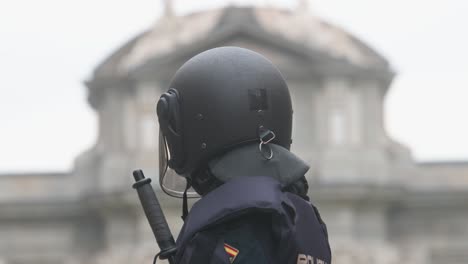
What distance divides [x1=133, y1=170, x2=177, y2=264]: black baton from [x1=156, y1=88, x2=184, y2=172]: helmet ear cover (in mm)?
102

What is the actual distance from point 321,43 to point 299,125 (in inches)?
92.9

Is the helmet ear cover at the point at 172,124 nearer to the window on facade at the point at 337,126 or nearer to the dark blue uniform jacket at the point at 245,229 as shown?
the dark blue uniform jacket at the point at 245,229

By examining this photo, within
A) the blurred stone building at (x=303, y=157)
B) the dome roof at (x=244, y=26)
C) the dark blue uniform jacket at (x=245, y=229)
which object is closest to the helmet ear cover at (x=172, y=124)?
the dark blue uniform jacket at (x=245, y=229)

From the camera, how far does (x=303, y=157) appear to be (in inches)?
2089

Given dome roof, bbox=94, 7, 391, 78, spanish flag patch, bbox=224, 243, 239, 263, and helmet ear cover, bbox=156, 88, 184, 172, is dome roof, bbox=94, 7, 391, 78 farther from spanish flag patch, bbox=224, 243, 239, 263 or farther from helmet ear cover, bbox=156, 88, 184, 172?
spanish flag patch, bbox=224, 243, 239, 263

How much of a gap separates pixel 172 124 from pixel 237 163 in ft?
0.79

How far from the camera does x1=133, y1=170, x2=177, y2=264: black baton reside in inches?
211

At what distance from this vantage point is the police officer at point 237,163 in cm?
525

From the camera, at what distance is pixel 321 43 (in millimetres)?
53344

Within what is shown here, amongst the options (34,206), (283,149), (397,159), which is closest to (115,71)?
(34,206)

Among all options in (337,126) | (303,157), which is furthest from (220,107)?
(337,126)

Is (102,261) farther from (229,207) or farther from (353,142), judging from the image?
(229,207)

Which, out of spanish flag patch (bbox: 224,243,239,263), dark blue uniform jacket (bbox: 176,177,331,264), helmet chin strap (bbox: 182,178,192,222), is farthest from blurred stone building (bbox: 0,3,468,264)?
spanish flag patch (bbox: 224,243,239,263)

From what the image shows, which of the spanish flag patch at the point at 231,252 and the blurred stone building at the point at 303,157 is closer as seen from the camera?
the spanish flag patch at the point at 231,252
